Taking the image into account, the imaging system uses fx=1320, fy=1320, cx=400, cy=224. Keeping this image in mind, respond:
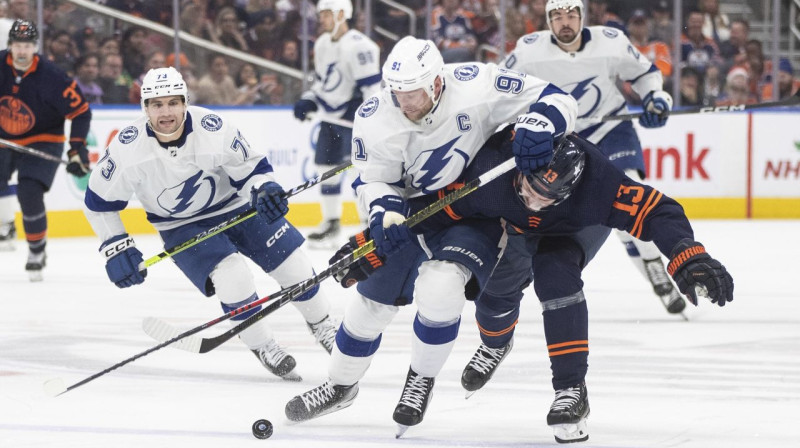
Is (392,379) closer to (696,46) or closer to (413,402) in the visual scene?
(413,402)

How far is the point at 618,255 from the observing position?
25.0ft

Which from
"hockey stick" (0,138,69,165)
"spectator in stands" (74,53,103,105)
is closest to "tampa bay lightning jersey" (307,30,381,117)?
"spectator in stands" (74,53,103,105)

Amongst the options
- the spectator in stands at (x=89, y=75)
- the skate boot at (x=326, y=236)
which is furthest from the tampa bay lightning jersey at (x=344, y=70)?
the spectator in stands at (x=89, y=75)

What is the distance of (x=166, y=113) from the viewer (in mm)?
3816

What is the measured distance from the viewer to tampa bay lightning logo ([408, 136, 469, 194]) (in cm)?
331

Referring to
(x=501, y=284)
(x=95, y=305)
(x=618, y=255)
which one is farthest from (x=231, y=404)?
(x=618, y=255)

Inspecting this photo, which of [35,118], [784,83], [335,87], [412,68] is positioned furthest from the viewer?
[784,83]

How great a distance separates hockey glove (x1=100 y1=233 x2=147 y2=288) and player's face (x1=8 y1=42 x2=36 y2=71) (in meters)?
2.85

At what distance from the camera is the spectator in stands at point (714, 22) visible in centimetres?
985

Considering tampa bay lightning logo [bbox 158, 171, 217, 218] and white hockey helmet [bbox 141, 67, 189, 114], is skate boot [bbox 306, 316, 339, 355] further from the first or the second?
white hockey helmet [bbox 141, 67, 189, 114]

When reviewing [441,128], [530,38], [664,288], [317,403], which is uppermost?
[441,128]

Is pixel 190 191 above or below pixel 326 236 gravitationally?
above

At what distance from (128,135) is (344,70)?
13.7ft

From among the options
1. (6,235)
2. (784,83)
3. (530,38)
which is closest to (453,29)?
(784,83)
